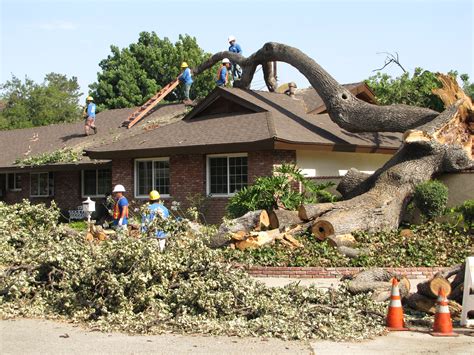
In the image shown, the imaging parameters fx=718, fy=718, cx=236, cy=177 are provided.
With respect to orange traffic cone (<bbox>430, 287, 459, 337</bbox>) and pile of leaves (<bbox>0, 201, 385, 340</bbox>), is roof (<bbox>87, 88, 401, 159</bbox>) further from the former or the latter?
orange traffic cone (<bbox>430, 287, 459, 337</bbox>)

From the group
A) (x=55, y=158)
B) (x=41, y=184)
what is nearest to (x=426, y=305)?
(x=55, y=158)

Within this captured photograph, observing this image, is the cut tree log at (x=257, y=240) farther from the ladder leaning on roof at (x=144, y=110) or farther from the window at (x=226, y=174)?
the ladder leaning on roof at (x=144, y=110)

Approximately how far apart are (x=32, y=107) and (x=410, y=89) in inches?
1512

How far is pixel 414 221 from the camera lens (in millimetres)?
17703

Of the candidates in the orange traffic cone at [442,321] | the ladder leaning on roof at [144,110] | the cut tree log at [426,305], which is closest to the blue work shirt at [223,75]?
the ladder leaning on roof at [144,110]

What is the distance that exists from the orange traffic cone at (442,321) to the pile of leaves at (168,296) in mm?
660

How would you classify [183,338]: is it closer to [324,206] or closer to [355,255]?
[355,255]

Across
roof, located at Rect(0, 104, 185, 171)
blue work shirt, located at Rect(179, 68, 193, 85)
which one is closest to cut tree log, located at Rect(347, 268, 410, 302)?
roof, located at Rect(0, 104, 185, 171)

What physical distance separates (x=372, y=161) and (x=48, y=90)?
140 feet

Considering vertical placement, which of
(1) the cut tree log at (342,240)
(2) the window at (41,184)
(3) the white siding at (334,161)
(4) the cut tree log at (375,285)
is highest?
(3) the white siding at (334,161)

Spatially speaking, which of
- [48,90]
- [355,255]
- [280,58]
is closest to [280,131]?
[280,58]

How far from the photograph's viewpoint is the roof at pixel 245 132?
21.2 m

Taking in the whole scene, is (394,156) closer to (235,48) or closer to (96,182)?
(235,48)

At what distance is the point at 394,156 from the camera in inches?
739
